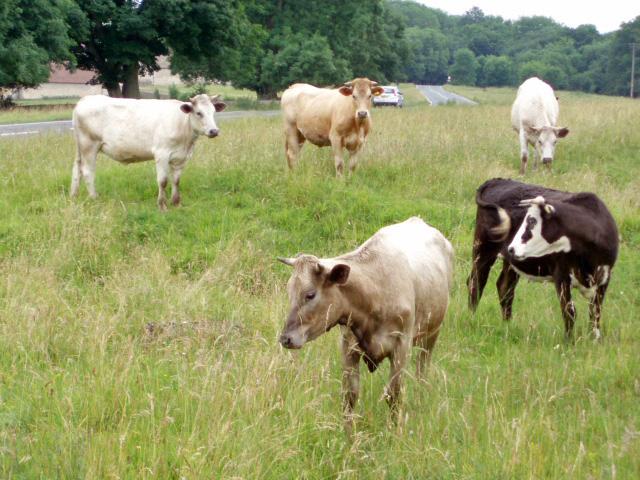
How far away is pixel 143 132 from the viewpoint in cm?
1120

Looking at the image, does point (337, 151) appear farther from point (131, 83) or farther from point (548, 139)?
point (131, 83)

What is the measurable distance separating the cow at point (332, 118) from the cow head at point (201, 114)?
7.00ft

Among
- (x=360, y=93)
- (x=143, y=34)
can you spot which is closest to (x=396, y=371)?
(x=360, y=93)

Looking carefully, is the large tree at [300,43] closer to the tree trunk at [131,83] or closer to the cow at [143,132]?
the tree trunk at [131,83]

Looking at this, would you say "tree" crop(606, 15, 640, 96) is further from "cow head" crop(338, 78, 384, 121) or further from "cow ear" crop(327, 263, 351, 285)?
"cow ear" crop(327, 263, 351, 285)

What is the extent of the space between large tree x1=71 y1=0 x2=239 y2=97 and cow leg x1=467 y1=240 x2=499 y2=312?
1182 inches

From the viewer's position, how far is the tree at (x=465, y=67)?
15080 cm

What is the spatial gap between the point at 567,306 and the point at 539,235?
0.67 metres

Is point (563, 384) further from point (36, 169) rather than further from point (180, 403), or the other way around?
point (36, 169)

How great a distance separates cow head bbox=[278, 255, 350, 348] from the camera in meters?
4.63

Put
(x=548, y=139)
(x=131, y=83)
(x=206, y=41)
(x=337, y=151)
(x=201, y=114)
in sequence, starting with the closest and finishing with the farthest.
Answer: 1. (x=201, y=114)
2. (x=337, y=151)
3. (x=548, y=139)
4. (x=206, y=41)
5. (x=131, y=83)

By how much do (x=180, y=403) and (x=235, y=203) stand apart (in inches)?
261

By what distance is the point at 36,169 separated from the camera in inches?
492

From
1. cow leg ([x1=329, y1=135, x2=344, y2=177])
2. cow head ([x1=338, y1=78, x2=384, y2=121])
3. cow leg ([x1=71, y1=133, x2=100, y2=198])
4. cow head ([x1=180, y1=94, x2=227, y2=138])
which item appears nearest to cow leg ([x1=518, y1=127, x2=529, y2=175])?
cow head ([x1=338, y1=78, x2=384, y2=121])
